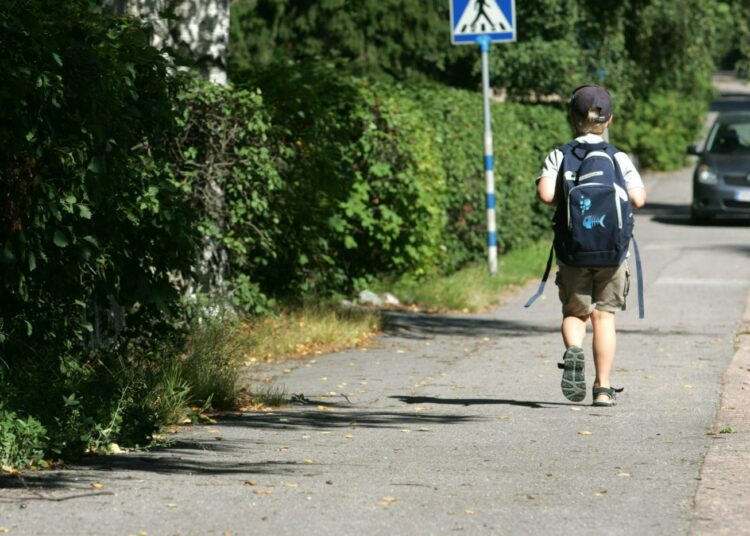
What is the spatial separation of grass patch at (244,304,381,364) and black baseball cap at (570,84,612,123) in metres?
2.90

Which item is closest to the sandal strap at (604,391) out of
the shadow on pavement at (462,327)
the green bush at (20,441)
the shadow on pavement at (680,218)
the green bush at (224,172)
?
the green bush at (224,172)

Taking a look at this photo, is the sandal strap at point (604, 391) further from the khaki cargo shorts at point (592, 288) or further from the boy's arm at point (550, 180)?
the boy's arm at point (550, 180)

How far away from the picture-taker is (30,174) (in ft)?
20.5

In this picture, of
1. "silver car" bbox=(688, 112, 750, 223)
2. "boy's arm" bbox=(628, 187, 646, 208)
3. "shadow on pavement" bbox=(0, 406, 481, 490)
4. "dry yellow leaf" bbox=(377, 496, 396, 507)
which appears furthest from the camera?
"silver car" bbox=(688, 112, 750, 223)

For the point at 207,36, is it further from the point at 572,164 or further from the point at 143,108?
the point at 572,164

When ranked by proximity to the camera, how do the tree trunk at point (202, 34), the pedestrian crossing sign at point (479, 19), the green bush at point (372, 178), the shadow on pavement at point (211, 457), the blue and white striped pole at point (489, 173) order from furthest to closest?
the blue and white striped pole at point (489, 173)
the pedestrian crossing sign at point (479, 19)
the green bush at point (372, 178)
the tree trunk at point (202, 34)
the shadow on pavement at point (211, 457)

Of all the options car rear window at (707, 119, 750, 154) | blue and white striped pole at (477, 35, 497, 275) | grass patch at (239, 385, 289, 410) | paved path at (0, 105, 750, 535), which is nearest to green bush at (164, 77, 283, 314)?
paved path at (0, 105, 750, 535)

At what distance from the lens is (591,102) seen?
7.88m

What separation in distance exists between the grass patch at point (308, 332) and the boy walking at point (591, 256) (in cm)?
254

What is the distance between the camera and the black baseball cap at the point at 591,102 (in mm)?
7891

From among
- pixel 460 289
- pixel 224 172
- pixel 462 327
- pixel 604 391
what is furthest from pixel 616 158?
pixel 460 289

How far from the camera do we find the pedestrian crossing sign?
15953mm

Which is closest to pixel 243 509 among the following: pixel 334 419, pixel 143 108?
pixel 334 419

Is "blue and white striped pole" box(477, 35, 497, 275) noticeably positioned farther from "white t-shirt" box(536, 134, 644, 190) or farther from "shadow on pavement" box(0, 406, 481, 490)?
"shadow on pavement" box(0, 406, 481, 490)
